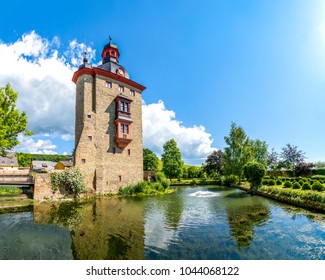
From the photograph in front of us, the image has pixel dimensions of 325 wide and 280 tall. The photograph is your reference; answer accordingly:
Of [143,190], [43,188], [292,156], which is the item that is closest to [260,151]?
[292,156]

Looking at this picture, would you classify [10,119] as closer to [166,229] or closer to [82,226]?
[82,226]

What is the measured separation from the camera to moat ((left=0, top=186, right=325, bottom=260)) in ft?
22.3

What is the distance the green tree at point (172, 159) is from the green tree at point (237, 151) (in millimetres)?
11412

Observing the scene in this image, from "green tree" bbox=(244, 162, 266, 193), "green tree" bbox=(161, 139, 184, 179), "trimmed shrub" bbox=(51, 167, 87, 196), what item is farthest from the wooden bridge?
"green tree" bbox=(161, 139, 184, 179)

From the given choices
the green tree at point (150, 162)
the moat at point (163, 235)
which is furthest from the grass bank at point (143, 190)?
the green tree at point (150, 162)

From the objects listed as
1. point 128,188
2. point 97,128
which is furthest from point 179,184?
point 97,128

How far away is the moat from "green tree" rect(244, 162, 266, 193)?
10360mm

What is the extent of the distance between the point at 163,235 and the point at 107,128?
17158 millimetres

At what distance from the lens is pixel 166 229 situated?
965cm

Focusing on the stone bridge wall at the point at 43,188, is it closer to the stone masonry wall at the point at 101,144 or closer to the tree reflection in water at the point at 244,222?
the stone masonry wall at the point at 101,144

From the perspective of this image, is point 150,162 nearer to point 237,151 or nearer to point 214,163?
point 214,163

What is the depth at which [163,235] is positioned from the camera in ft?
28.6

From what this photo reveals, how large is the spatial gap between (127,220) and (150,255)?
16.3 ft

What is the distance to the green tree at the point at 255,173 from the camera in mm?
22975
